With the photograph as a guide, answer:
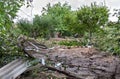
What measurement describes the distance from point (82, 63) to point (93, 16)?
3.07 m

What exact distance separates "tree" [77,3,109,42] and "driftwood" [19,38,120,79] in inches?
83.3

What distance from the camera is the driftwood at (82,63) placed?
384cm

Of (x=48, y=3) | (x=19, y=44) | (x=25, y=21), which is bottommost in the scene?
(x=19, y=44)

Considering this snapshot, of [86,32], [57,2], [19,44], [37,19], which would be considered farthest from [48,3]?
[19,44]

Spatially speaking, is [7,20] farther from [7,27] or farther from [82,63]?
[82,63]

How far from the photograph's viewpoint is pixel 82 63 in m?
4.53

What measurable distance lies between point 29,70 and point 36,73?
0.12 metres

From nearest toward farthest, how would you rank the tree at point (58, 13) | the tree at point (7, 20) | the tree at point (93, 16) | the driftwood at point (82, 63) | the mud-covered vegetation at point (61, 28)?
the tree at point (7, 20) < the mud-covered vegetation at point (61, 28) < the driftwood at point (82, 63) < the tree at point (93, 16) < the tree at point (58, 13)

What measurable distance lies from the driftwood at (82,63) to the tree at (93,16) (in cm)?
212

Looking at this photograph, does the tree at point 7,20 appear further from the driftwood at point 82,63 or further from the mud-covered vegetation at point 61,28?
the driftwood at point 82,63

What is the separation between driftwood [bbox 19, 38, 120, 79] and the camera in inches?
151

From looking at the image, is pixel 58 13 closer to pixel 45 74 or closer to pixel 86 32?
pixel 86 32

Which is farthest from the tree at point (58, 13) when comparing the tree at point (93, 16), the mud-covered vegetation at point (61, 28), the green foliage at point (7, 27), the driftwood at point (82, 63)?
the green foliage at point (7, 27)

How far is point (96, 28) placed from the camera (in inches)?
297
